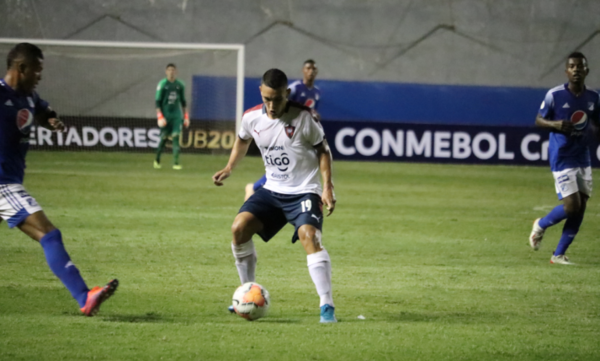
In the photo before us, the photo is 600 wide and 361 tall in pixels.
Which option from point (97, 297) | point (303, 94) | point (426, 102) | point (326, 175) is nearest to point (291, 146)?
point (326, 175)

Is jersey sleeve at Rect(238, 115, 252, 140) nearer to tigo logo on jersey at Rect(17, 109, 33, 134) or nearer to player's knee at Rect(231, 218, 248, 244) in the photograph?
player's knee at Rect(231, 218, 248, 244)

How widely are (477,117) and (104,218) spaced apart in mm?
16798

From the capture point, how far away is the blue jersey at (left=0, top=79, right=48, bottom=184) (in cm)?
587

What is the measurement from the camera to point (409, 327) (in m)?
5.87

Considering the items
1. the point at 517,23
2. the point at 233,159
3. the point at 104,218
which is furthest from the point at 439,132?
the point at 233,159

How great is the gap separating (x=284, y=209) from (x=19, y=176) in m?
1.85

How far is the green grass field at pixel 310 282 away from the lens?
5266mm

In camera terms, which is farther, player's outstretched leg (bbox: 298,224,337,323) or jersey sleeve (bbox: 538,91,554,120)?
jersey sleeve (bbox: 538,91,554,120)

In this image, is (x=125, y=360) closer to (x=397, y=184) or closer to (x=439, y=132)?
(x=397, y=184)

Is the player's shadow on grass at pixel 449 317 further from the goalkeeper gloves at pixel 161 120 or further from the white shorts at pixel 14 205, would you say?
the goalkeeper gloves at pixel 161 120

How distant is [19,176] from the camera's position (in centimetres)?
603

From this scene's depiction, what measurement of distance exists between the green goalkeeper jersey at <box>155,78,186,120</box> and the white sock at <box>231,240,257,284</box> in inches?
481

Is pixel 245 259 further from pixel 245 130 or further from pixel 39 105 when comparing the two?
pixel 39 105

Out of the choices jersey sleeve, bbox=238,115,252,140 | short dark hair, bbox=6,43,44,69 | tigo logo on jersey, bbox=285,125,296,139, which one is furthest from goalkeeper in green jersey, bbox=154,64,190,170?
short dark hair, bbox=6,43,44,69
